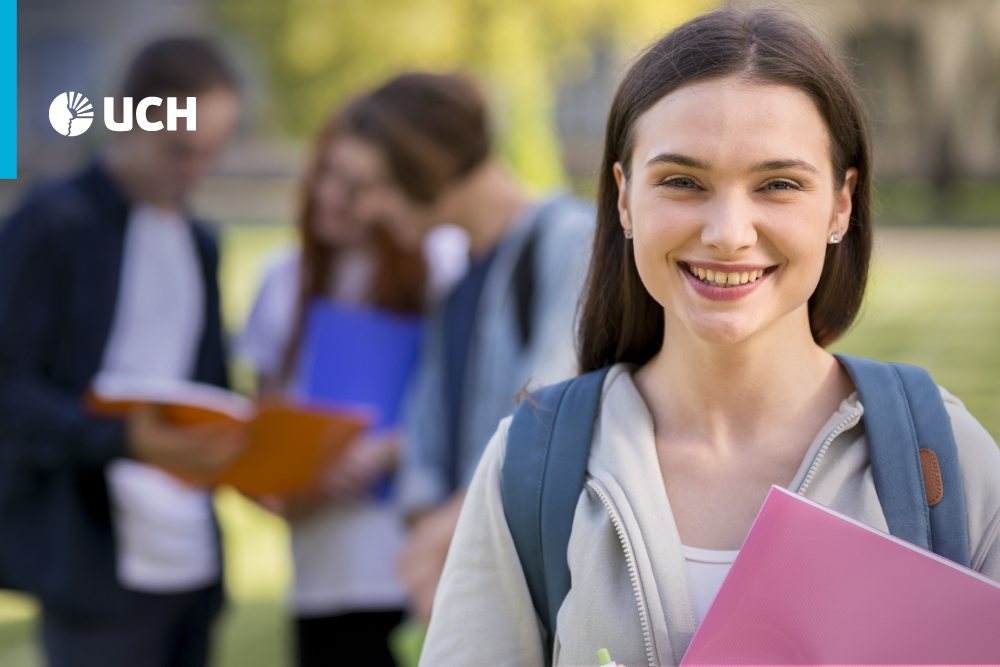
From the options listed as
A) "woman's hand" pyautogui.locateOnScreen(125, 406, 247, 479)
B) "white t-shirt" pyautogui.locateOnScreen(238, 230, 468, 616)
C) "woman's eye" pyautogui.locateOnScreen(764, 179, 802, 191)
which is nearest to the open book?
"woman's hand" pyautogui.locateOnScreen(125, 406, 247, 479)

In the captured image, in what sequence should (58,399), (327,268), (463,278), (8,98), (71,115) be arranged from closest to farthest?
(8,98), (71,115), (463,278), (58,399), (327,268)

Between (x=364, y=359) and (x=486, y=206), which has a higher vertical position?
(x=486, y=206)

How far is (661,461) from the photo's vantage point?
1.58m

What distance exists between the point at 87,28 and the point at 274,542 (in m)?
19.9

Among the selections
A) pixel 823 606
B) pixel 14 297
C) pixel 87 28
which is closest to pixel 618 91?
pixel 823 606

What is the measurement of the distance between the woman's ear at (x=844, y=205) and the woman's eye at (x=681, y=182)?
7.2 inches

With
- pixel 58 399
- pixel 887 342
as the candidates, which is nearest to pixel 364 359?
pixel 58 399

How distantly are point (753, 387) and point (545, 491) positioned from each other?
0.87 ft

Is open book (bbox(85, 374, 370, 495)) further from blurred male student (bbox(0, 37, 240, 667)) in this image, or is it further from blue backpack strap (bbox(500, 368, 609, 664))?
blue backpack strap (bbox(500, 368, 609, 664))

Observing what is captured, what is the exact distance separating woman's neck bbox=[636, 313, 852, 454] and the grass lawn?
0.19 m

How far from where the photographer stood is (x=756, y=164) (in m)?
1.42

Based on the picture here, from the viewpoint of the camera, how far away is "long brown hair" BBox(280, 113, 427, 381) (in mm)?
3795

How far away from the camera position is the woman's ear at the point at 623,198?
5.26 ft

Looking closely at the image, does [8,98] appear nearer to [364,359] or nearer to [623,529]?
[364,359]
